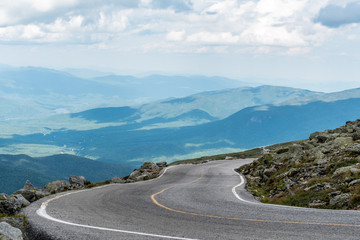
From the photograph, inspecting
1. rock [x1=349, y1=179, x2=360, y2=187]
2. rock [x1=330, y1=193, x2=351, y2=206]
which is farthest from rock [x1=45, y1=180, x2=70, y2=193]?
rock [x1=349, y1=179, x2=360, y2=187]

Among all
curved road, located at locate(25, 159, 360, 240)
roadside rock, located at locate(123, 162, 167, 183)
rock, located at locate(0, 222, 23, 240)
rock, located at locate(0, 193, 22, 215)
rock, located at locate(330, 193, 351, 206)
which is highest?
rock, located at locate(0, 222, 23, 240)

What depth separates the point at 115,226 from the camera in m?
11.8

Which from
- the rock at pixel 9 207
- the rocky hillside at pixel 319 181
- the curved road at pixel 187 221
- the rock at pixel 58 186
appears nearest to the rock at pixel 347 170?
the rocky hillside at pixel 319 181

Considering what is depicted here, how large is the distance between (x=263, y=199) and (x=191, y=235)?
1177cm

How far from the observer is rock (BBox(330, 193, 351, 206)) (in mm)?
15052

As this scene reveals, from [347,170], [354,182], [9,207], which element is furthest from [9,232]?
[347,170]

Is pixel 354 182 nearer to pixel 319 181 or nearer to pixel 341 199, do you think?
pixel 341 199

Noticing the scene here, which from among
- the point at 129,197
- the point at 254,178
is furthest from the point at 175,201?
the point at 254,178

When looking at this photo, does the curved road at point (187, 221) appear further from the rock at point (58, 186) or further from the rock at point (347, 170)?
the rock at point (58, 186)

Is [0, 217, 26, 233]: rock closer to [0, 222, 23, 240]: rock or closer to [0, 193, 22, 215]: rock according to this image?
[0, 222, 23, 240]: rock

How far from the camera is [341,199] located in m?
15.5

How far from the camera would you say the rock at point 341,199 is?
49.4ft

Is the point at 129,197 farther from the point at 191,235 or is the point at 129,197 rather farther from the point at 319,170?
the point at 319,170

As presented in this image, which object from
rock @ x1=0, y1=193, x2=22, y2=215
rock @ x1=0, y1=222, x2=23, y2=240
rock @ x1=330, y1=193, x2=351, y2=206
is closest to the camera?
rock @ x1=0, y1=222, x2=23, y2=240
